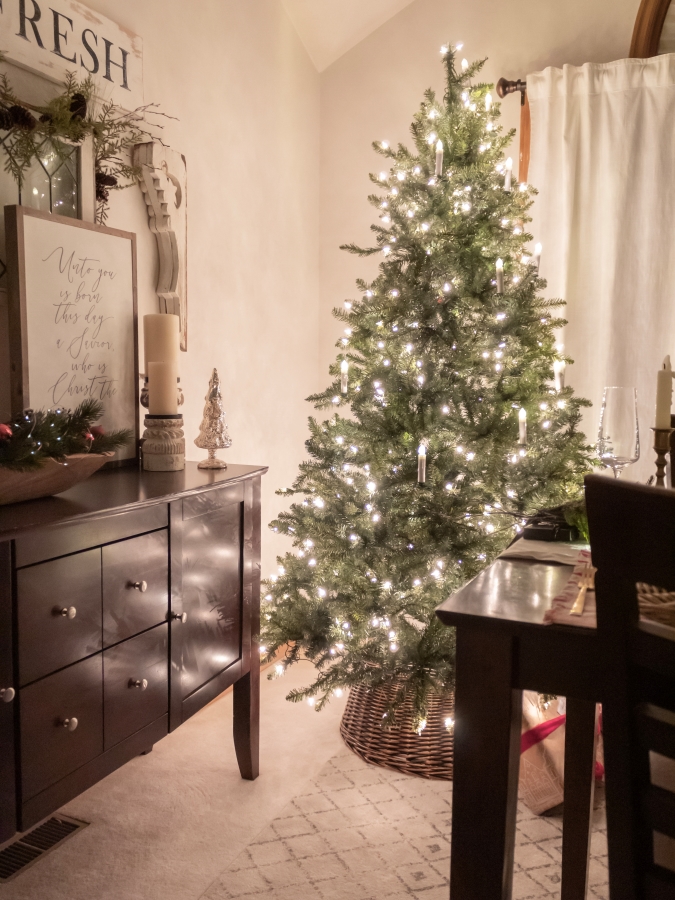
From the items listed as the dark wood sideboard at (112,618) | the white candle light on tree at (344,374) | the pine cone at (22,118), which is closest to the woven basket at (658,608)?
the dark wood sideboard at (112,618)

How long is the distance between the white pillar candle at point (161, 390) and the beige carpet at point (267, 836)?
107 centimetres

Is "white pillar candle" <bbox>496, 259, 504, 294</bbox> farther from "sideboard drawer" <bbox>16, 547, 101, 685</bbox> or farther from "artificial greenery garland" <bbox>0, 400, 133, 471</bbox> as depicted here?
"sideboard drawer" <bbox>16, 547, 101, 685</bbox>

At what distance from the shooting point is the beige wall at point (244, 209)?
2.29 meters

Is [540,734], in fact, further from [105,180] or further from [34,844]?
[105,180]

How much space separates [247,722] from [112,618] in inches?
31.8

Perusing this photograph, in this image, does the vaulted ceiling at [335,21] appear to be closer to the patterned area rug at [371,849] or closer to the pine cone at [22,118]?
the pine cone at [22,118]

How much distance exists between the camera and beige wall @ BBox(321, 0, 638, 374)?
110 inches

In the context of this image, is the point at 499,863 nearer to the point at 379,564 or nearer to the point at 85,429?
the point at 85,429

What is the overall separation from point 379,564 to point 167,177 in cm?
135

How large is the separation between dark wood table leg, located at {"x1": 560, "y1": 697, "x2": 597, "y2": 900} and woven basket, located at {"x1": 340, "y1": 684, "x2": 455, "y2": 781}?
2.27 ft

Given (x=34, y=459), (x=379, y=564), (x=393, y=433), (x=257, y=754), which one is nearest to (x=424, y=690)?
(x=379, y=564)

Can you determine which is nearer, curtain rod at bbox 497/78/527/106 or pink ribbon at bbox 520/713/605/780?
pink ribbon at bbox 520/713/605/780

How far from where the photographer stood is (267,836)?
6.03 ft

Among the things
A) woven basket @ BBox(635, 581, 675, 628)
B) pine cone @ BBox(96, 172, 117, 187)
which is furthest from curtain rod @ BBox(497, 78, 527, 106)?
woven basket @ BBox(635, 581, 675, 628)
